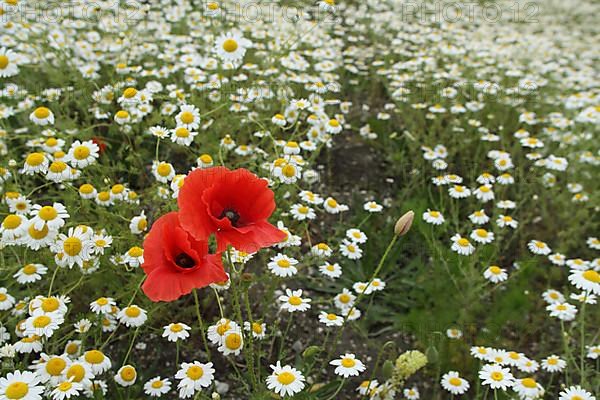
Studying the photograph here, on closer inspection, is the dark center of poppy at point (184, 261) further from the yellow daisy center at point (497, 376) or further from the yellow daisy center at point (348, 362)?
→ the yellow daisy center at point (497, 376)

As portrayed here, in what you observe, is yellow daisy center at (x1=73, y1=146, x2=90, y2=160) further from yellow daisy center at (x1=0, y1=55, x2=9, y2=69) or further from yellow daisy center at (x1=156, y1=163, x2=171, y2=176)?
yellow daisy center at (x1=0, y1=55, x2=9, y2=69)

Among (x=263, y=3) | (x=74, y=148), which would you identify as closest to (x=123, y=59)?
(x=74, y=148)

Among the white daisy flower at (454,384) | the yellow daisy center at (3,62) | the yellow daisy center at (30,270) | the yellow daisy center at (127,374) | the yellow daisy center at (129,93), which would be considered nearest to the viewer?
the yellow daisy center at (127,374)

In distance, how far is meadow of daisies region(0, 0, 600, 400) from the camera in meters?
1.75

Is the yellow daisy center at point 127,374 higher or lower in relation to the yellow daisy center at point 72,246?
lower

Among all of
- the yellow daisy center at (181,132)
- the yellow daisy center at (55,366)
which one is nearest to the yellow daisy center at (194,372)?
the yellow daisy center at (55,366)

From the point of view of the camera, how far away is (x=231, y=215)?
144 centimetres

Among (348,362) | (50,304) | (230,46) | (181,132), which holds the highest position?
(230,46)

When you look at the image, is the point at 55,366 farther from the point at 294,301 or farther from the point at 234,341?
the point at 294,301

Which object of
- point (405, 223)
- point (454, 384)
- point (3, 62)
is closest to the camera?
point (405, 223)

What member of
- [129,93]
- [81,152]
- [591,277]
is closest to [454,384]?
[591,277]

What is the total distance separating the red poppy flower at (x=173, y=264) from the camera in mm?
1314

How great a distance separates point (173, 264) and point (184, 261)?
0.24 ft

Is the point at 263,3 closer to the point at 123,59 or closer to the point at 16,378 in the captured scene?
the point at 123,59
